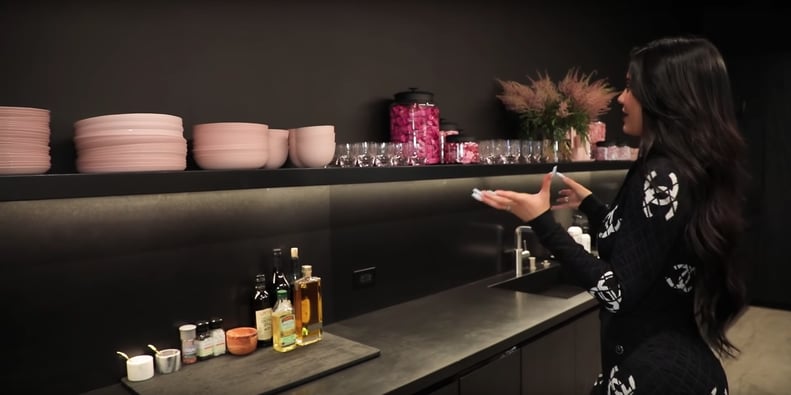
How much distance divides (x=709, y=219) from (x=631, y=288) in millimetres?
261

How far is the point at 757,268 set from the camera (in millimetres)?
5566

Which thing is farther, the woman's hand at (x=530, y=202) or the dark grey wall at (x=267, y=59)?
the woman's hand at (x=530, y=202)

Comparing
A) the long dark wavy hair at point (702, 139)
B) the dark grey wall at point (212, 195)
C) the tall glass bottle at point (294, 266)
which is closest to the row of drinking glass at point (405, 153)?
the dark grey wall at point (212, 195)

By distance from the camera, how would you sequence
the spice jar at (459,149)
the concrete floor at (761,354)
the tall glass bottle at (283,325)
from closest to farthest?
the tall glass bottle at (283,325) → the spice jar at (459,149) → the concrete floor at (761,354)

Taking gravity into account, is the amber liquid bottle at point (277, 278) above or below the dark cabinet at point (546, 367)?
above

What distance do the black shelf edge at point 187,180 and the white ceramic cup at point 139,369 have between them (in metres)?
0.58

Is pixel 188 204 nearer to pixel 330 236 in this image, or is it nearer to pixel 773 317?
pixel 330 236

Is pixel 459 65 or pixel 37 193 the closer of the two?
pixel 37 193

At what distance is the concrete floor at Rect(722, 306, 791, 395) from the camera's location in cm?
379

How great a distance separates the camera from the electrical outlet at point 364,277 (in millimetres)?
2322

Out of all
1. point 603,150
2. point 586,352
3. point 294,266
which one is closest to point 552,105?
point 603,150

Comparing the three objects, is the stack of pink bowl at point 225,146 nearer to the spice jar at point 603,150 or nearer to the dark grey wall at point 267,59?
the dark grey wall at point 267,59

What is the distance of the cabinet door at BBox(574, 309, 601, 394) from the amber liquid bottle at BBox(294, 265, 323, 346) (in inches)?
46.5

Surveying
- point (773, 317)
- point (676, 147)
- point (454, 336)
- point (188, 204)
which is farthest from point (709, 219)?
point (773, 317)
